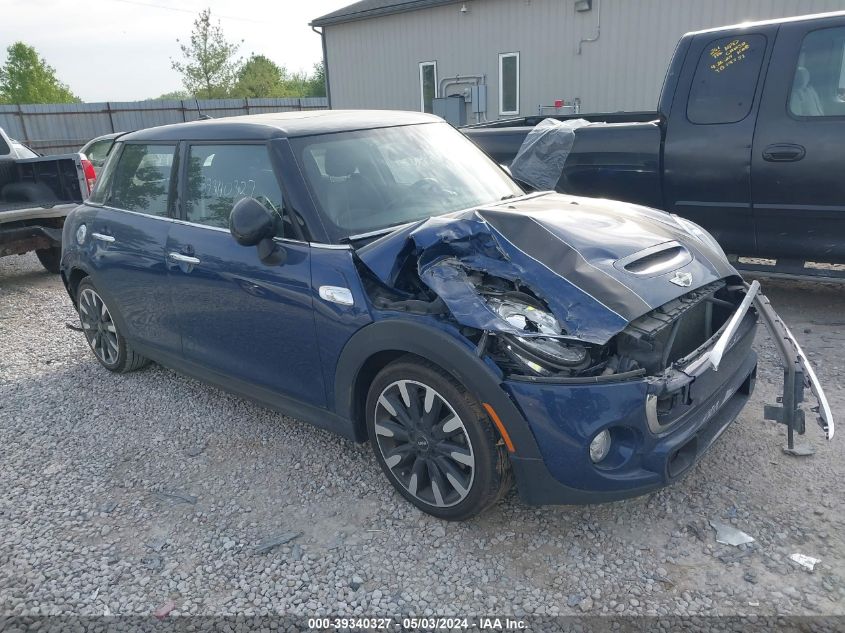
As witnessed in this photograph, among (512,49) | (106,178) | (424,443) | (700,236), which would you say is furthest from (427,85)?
(424,443)

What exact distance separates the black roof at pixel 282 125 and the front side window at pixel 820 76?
2.79 metres

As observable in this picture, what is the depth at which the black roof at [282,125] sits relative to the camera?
351 centimetres

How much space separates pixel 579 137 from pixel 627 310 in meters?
3.63

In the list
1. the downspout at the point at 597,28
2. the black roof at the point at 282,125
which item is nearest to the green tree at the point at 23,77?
the downspout at the point at 597,28

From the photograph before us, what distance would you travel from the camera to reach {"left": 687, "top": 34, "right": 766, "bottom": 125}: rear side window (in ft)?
16.5

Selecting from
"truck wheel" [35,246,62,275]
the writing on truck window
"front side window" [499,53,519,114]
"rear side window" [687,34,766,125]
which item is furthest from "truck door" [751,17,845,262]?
"front side window" [499,53,519,114]

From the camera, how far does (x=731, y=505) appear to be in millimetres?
3006

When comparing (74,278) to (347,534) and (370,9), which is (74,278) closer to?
(347,534)

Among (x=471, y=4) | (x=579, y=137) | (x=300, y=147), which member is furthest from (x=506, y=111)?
(x=300, y=147)

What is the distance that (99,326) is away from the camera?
4.95 m

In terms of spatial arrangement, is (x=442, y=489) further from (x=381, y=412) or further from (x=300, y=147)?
(x=300, y=147)

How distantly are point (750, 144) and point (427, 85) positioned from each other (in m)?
12.9

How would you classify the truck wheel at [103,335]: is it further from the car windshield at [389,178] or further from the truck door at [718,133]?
the truck door at [718,133]

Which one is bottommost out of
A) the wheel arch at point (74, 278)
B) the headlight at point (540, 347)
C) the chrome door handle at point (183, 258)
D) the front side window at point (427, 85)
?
the wheel arch at point (74, 278)
